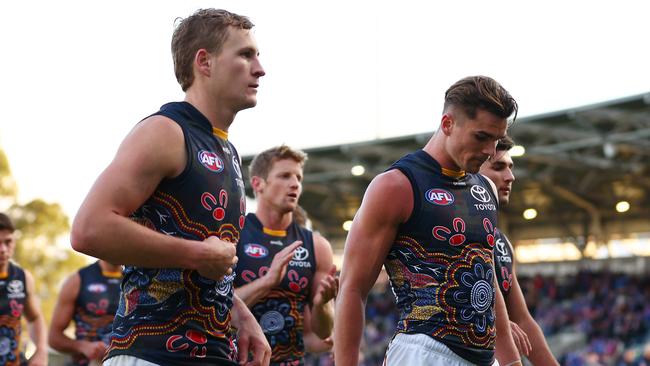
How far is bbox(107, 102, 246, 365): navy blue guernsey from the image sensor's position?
356 centimetres

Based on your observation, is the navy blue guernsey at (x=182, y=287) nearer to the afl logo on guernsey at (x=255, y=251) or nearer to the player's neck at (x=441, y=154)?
the player's neck at (x=441, y=154)

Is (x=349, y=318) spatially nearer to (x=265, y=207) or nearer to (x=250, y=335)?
(x=250, y=335)

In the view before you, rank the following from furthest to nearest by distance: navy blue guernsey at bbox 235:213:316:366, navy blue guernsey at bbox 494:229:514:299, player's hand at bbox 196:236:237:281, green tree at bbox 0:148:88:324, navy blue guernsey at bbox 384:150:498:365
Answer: green tree at bbox 0:148:88:324 → navy blue guernsey at bbox 235:213:316:366 → navy blue guernsey at bbox 494:229:514:299 → navy blue guernsey at bbox 384:150:498:365 → player's hand at bbox 196:236:237:281

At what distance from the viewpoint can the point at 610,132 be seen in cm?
2564

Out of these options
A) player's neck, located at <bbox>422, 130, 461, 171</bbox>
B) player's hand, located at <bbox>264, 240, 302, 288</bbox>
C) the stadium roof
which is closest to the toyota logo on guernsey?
player's neck, located at <bbox>422, 130, 461, 171</bbox>

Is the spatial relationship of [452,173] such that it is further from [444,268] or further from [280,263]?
[280,263]

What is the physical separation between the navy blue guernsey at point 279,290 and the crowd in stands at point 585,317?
51.6 ft

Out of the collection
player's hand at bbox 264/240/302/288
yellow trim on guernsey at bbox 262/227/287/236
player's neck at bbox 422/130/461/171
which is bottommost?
player's hand at bbox 264/240/302/288

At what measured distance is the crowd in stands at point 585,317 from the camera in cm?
2436

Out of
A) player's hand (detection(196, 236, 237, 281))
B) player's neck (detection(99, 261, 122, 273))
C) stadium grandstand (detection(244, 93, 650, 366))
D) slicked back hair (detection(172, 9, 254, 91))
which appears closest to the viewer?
player's hand (detection(196, 236, 237, 281))

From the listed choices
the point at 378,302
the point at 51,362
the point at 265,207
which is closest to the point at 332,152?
the point at 378,302

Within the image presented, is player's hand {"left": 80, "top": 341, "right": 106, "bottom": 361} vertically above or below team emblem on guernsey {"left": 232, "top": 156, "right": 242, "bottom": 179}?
below

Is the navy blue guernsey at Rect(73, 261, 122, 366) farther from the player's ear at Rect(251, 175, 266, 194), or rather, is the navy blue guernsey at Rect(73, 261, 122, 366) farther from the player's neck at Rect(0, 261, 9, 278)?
Answer: the player's ear at Rect(251, 175, 266, 194)

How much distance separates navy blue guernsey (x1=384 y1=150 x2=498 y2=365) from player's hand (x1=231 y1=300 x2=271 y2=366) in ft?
3.19
